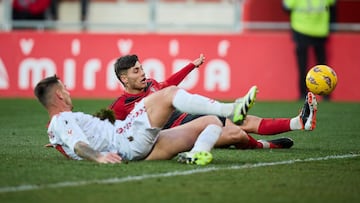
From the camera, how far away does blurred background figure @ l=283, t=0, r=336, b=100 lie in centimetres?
2148

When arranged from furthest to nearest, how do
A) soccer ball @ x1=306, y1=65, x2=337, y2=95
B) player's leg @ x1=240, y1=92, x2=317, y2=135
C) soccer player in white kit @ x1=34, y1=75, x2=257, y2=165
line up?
soccer ball @ x1=306, y1=65, x2=337, y2=95 < player's leg @ x1=240, y1=92, x2=317, y2=135 < soccer player in white kit @ x1=34, y1=75, x2=257, y2=165

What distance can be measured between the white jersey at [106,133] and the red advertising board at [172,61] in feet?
35.9

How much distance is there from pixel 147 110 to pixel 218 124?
0.80 m

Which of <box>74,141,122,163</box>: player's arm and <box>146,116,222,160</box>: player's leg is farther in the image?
<box>146,116,222,160</box>: player's leg

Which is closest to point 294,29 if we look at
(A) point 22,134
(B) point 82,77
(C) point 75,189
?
(B) point 82,77

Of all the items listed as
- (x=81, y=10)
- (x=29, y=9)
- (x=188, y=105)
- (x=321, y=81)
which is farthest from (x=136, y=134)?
(x=81, y=10)

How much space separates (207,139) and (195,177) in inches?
35.5

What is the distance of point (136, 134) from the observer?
10289mm

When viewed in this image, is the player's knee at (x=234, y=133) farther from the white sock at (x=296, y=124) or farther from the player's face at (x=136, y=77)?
the player's face at (x=136, y=77)

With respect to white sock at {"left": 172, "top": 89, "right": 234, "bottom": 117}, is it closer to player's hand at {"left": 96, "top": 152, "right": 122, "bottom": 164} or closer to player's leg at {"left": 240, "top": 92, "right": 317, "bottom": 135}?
player's hand at {"left": 96, "top": 152, "right": 122, "bottom": 164}

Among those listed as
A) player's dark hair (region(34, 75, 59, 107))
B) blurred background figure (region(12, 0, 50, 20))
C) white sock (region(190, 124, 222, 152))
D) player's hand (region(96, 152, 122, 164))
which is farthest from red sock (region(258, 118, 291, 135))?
blurred background figure (region(12, 0, 50, 20))

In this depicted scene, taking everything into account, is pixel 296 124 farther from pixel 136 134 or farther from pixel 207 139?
pixel 136 134

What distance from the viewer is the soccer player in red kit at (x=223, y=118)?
11.4 metres

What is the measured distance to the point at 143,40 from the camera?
21.8 m
